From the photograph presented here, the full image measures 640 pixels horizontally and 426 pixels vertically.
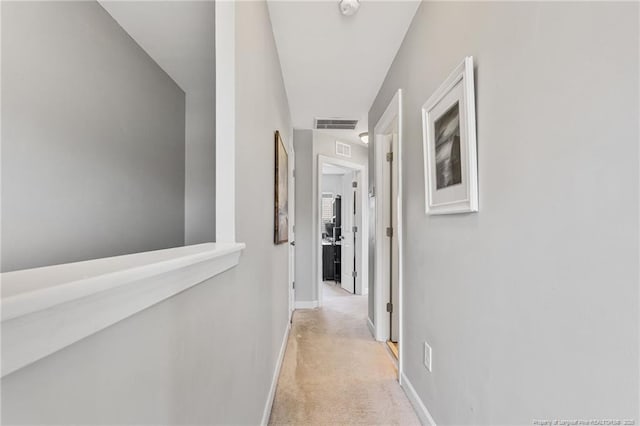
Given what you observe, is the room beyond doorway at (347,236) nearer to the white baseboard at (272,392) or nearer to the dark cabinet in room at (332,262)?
the dark cabinet in room at (332,262)

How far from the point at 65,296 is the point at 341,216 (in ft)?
19.1

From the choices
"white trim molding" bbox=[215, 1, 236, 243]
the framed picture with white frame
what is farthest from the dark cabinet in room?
"white trim molding" bbox=[215, 1, 236, 243]

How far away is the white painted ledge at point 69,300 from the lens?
31 cm

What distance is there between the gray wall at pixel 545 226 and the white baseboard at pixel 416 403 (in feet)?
0.77

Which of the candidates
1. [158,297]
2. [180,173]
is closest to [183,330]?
[158,297]

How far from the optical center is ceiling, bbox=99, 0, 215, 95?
6.03 ft

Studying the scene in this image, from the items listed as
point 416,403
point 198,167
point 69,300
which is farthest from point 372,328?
point 69,300

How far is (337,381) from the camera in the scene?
89.7 inches

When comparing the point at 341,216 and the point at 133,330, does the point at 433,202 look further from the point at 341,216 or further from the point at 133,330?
the point at 341,216

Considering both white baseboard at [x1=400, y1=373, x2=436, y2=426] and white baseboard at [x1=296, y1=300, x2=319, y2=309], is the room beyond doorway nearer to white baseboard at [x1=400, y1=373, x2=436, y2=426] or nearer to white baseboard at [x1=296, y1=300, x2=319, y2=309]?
white baseboard at [x1=296, y1=300, x2=319, y2=309]

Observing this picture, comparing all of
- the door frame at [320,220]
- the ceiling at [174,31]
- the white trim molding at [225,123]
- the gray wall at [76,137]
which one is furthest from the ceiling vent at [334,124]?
the white trim molding at [225,123]

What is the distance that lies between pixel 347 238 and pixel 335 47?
150 inches

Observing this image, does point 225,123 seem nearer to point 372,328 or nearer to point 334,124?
point 372,328

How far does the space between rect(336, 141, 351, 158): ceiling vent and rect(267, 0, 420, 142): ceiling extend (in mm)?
1258
